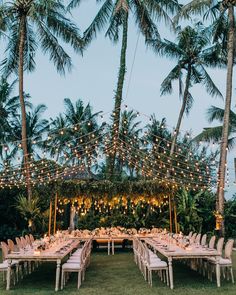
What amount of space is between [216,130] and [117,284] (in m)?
15.3

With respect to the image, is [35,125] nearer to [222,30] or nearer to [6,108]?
[6,108]

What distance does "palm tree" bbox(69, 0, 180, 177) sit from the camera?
17.0 metres

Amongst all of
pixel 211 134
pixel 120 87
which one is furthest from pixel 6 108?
pixel 211 134

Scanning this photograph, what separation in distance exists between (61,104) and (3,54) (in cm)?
1319

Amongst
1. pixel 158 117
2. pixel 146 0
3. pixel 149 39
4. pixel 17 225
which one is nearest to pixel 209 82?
pixel 149 39

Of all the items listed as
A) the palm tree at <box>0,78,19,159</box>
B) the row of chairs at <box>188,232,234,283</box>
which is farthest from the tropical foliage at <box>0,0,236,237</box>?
the palm tree at <box>0,78,19,159</box>

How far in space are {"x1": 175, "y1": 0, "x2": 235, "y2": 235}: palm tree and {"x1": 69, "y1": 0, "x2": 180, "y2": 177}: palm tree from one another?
1569mm

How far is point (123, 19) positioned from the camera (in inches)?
692

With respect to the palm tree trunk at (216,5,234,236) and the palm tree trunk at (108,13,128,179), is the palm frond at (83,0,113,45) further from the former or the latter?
the palm tree trunk at (216,5,234,236)

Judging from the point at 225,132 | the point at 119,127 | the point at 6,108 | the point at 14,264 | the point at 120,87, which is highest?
the point at 6,108

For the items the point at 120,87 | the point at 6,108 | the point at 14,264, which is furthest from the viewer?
the point at 6,108

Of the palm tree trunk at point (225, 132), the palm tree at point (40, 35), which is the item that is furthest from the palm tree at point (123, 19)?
the palm tree trunk at point (225, 132)

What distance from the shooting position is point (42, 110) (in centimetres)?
2994

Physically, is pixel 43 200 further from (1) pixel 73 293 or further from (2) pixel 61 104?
(2) pixel 61 104
